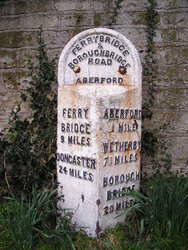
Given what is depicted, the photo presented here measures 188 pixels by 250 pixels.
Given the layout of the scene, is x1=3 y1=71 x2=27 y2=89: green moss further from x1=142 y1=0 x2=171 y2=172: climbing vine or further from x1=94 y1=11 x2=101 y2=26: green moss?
x1=142 y1=0 x2=171 y2=172: climbing vine

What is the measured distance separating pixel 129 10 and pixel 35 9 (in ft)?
3.87

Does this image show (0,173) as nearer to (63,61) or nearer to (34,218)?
(34,218)

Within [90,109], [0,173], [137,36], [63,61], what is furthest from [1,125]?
[137,36]

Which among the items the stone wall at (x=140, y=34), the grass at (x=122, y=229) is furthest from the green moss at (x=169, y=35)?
the grass at (x=122, y=229)

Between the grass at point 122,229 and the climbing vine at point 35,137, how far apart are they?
33.3 inches

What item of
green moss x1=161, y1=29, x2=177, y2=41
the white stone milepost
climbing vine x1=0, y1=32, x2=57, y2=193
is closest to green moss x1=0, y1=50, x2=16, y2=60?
climbing vine x1=0, y1=32, x2=57, y2=193

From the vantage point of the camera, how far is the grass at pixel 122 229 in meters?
2.48

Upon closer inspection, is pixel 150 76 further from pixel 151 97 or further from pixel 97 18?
pixel 97 18

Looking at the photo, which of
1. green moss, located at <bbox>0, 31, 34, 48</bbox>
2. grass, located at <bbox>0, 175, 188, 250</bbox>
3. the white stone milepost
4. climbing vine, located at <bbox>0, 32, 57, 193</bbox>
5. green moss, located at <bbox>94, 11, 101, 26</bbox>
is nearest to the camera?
grass, located at <bbox>0, 175, 188, 250</bbox>

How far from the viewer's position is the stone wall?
12.0 feet

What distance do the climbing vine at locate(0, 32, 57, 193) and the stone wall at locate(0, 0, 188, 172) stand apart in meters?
0.15

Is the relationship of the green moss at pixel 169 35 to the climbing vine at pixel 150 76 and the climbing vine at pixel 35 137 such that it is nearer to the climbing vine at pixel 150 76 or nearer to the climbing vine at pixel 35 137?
the climbing vine at pixel 150 76

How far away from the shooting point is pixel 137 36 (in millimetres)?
3713

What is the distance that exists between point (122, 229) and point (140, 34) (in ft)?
7.30
